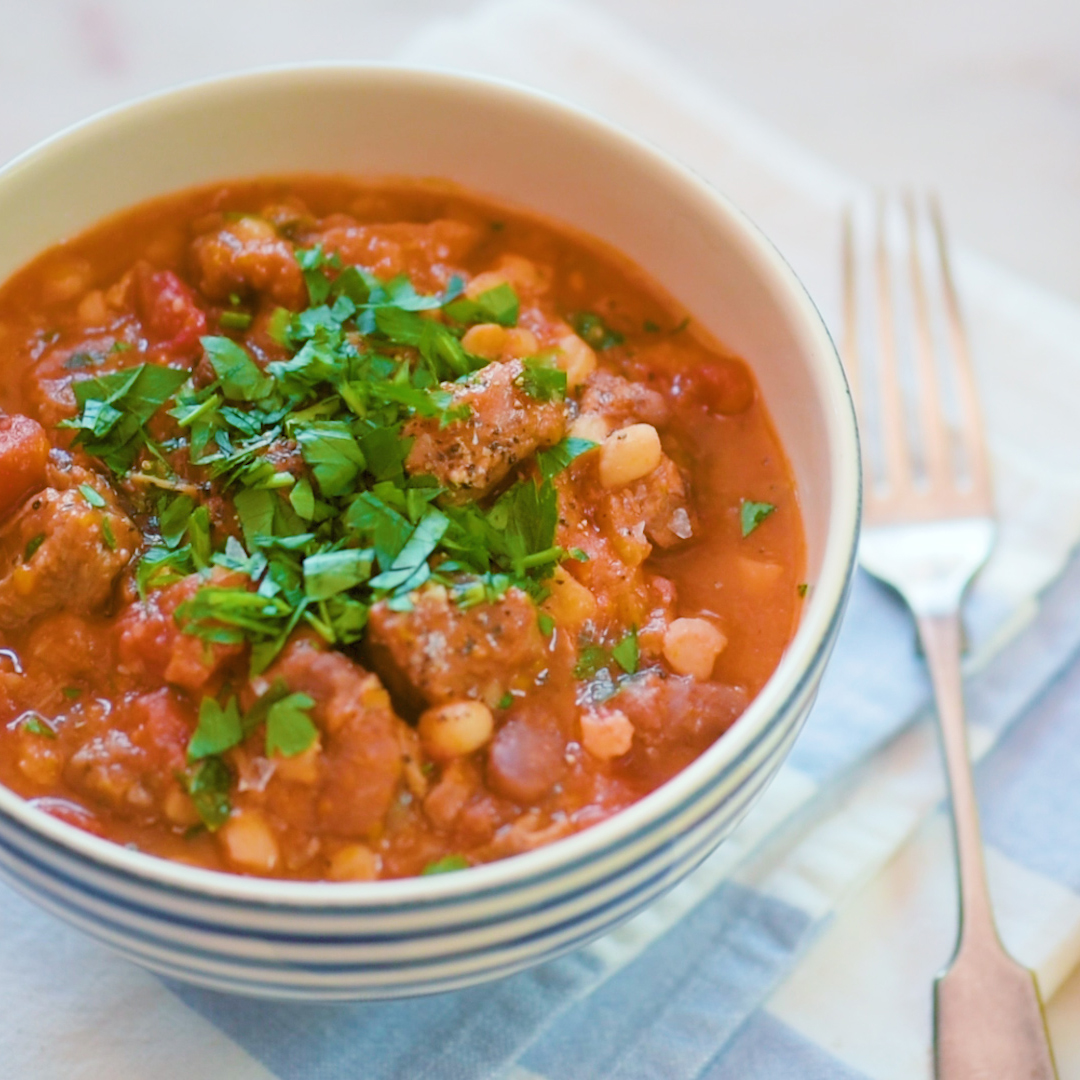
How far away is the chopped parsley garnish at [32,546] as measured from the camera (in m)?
2.77

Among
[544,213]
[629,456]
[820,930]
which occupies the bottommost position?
[820,930]

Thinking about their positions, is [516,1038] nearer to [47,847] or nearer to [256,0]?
[47,847]

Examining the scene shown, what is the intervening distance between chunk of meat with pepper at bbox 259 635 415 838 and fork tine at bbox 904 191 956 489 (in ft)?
6.52

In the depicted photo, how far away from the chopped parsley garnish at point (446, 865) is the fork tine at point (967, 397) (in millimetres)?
2024

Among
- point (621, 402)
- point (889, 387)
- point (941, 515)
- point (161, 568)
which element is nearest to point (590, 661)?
point (621, 402)

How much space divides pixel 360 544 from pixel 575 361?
79cm

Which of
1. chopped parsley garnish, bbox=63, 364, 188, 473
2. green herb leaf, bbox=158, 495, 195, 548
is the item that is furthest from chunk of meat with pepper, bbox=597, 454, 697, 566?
chopped parsley garnish, bbox=63, 364, 188, 473

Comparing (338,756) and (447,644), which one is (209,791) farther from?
(447,644)

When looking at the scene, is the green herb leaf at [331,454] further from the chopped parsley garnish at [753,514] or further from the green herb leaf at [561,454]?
the chopped parsley garnish at [753,514]

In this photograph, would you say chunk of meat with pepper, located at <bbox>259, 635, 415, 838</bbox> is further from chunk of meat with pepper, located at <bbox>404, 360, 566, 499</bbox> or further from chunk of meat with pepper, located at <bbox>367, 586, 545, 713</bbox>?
chunk of meat with pepper, located at <bbox>404, 360, 566, 499</bbox>

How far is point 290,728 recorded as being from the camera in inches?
100

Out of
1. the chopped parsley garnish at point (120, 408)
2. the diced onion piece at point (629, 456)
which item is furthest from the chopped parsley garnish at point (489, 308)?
the chopped parsley garnish at point (120, 408)

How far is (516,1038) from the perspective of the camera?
2957mm

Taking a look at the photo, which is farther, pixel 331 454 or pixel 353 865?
pixel 331 454
